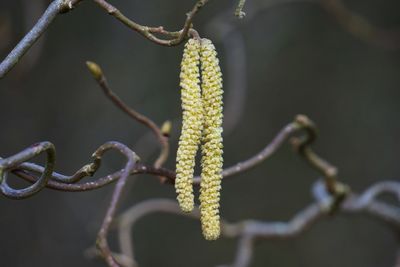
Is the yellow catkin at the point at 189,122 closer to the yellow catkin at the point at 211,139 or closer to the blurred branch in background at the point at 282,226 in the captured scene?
the yellow catkin at the point at 211,139

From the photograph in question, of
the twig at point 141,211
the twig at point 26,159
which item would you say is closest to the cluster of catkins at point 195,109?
the twig at point 26,159

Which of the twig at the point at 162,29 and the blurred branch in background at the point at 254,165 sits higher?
the twig at the point at 162,29

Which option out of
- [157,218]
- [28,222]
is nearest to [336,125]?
[157,218]

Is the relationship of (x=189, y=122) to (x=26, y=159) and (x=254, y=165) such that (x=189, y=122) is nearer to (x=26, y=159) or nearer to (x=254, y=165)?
(x=26, y=159)

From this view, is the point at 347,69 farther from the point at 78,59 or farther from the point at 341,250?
the point at 78,59

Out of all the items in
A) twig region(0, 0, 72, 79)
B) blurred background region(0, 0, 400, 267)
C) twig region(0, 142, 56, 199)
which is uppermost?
twig region(0, 0, 72, 79)


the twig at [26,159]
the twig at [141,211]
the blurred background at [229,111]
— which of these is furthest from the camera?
the blurred background at [229,111]

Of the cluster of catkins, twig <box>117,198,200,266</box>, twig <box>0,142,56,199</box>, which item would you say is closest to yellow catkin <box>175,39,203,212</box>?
the cluster of catkins

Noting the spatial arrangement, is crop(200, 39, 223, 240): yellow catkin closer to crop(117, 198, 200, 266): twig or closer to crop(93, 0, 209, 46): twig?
crop(93, 0, 209, 46): twig
